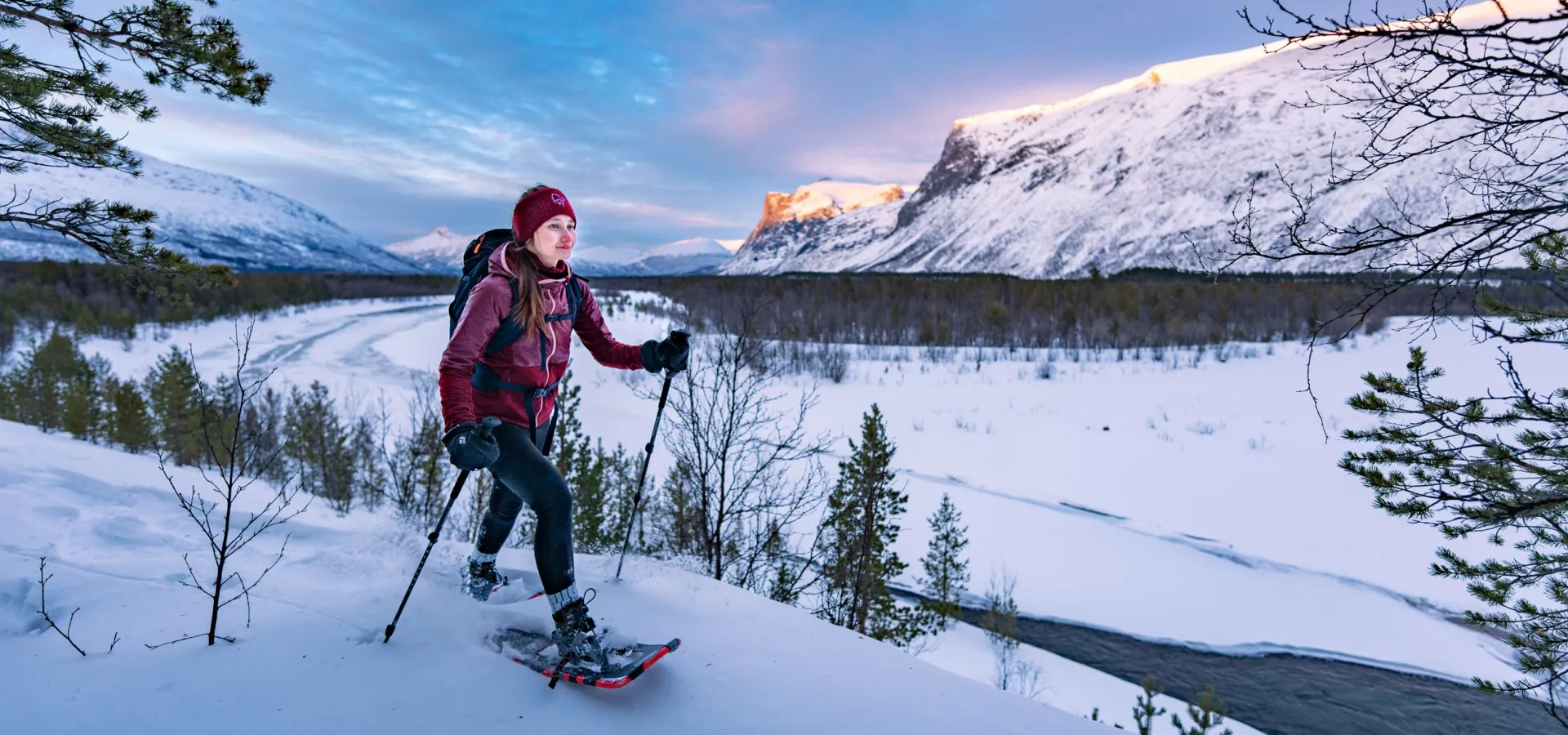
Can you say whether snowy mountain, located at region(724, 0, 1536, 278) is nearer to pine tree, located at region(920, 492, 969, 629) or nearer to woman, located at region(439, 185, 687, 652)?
pine tree, located at region(920, 492, 969, 629)

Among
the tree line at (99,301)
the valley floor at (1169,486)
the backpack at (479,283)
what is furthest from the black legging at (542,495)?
the tree line at (99,301)

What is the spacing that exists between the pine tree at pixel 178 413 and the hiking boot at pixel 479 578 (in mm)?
16100

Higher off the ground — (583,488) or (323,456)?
(583,488)

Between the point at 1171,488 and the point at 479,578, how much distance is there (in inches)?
602

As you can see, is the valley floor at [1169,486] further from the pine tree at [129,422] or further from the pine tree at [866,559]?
the pine tree at [129,422]

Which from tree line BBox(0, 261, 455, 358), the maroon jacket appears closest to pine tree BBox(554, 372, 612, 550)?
the maroon jacket

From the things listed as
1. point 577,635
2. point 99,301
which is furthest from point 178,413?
point 99,301

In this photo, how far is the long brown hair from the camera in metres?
3.17

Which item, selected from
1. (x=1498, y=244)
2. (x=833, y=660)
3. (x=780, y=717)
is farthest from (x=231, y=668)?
(x=1498, y=244)

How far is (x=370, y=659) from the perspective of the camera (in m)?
3.02

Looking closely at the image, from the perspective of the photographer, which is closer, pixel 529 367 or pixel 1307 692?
pixel 529 367

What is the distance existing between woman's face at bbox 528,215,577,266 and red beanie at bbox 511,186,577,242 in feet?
0.07

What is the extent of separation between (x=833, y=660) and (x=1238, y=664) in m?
8.99

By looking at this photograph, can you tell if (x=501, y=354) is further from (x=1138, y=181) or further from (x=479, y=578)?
(x=1138, y=181)
